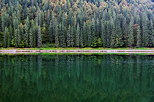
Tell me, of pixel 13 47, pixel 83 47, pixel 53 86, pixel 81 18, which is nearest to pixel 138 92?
pixel 53 86

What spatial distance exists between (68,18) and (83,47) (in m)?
37.3

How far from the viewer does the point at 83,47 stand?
124 m

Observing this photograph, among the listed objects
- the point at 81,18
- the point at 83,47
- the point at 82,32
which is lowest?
the point at 83,47

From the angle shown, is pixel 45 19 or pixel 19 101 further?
pixel 45 19

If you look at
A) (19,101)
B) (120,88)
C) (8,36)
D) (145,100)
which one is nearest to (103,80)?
(120,88)

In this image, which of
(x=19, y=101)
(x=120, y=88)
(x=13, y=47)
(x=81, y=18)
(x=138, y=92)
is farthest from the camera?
(x=81, y=18)

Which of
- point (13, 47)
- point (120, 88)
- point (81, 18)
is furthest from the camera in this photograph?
point (81, 18)

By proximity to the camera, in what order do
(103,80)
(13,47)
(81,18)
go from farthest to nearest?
(81,18), (13,47), (103,80)

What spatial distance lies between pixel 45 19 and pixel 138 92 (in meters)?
136

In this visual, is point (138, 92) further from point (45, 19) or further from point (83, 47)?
point (45, 19)

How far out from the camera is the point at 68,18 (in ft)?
506

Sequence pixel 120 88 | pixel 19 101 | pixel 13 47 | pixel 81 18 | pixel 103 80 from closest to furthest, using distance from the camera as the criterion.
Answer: pixel 19 101
pixel 120 88
pixel 103 80
pixel 13 47
pixel 81 18

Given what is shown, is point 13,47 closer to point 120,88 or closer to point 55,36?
point 55,36

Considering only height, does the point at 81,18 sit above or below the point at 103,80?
above
